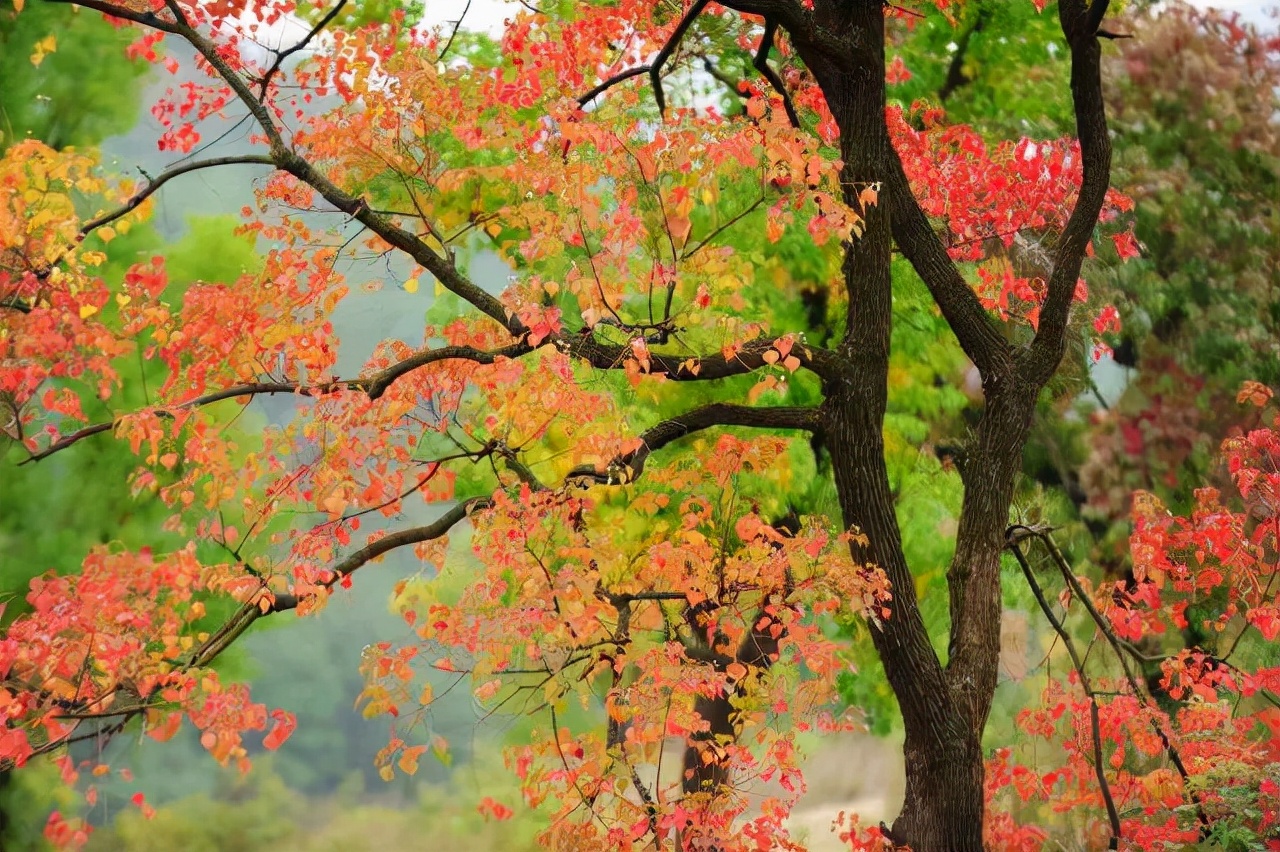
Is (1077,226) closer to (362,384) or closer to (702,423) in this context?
(702,423)

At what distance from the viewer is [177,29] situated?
4477 mm

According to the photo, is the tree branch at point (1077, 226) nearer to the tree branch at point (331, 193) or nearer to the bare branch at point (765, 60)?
the bare branch at point (765, 60)

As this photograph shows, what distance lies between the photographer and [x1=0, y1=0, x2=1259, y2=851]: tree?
4.93 m

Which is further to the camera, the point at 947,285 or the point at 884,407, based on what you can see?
the point at 947,285

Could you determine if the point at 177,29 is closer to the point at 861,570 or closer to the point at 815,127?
the point at 861,570

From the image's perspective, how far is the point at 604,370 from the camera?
6578 millimetres

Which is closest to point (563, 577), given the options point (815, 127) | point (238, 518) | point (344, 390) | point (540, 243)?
point (344, 390)

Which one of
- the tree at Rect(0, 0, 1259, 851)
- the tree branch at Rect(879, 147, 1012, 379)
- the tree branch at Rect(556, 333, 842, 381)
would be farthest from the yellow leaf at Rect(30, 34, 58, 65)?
the tree branch at Rect(879, 147, 1012, 379)

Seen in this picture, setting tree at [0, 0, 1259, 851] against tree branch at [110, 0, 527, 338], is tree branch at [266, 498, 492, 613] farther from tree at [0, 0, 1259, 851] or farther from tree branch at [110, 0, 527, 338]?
tree branch at [110, 0, 527, 338]

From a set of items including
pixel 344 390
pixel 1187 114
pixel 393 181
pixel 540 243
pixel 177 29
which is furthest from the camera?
pixel 1187 114

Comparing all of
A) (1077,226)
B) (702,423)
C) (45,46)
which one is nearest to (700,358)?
(702,423)

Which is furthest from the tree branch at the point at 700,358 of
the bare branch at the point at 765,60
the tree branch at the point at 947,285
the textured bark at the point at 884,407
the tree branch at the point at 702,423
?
the bare branch at the point at 765,60

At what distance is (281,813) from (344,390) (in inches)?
412

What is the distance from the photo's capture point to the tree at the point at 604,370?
16.2 feet
